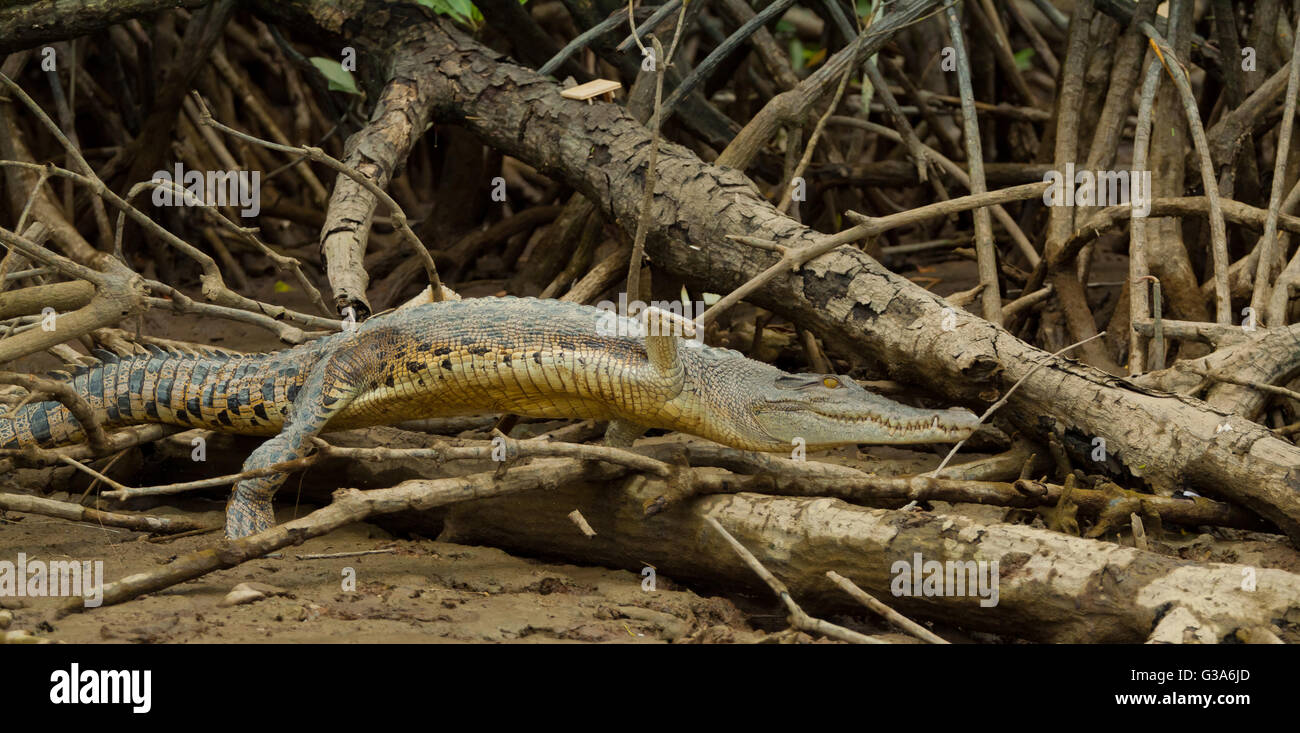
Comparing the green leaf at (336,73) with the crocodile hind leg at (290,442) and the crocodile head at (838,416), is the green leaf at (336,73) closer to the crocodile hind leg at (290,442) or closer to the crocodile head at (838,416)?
the crocodile hind leg at (290,442)

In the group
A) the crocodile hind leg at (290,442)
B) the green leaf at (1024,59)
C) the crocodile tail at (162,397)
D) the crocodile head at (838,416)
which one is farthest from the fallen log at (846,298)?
the green leaf at (1024,59)

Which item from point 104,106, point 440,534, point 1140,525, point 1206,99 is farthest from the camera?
point 104,106

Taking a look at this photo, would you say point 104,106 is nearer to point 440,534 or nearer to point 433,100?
point 433,100

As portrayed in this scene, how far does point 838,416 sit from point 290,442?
1803mm

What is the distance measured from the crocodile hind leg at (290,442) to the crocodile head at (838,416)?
140 cm

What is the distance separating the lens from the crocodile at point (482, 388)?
363cm

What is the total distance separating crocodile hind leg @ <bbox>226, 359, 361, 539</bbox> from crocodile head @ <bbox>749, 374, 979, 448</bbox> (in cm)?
140

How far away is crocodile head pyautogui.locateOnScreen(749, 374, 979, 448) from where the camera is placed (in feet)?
11.5

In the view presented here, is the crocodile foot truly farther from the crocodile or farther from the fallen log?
the fallen log

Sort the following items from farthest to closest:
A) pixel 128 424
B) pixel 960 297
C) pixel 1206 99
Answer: pixel 1206 99 < pixel 960 297 < pixel 128 424

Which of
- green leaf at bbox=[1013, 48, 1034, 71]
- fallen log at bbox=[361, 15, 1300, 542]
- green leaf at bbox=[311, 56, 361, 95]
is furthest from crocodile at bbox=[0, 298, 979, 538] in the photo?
green leaf at bbox=[1013, 48, 1034, 71]

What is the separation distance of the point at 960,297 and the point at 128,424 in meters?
3.26

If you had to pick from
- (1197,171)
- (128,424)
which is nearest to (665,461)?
(128,424)
